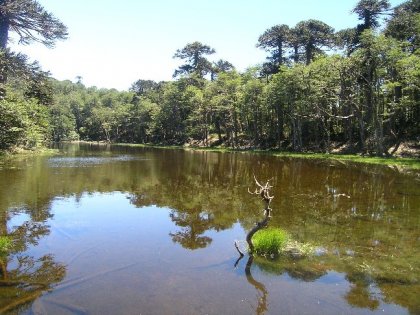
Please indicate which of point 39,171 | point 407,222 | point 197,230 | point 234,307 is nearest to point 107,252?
point 197,230

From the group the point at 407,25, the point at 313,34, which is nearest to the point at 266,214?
the point at 407,25

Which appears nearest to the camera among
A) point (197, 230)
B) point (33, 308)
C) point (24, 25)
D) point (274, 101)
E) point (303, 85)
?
point (33, 308)

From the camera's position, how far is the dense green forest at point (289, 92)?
2058cm

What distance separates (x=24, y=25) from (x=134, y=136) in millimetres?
92142

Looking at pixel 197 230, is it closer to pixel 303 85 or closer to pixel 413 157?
pixel 413 157

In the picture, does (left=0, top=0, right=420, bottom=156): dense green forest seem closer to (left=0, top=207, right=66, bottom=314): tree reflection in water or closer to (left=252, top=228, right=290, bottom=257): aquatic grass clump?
(left=0, top=207, right=66, bottom=314): tree reflection in water

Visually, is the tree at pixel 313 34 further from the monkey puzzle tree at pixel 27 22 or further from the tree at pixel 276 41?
the monkey puzzle tree at pixel 27 22

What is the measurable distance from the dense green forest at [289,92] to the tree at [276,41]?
0.57 feet

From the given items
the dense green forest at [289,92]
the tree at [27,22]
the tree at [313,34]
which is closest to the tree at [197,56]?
the dense green forest at [289,92]

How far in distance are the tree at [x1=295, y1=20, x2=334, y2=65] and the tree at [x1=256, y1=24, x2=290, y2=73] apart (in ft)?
7.96

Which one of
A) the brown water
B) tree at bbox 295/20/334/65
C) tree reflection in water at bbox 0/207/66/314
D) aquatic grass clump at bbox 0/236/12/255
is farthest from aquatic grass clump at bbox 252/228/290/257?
tree at bbox 295/20/334/65

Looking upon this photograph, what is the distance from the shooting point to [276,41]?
65938 mm

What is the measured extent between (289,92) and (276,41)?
619 inches

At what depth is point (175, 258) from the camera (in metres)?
11.1
